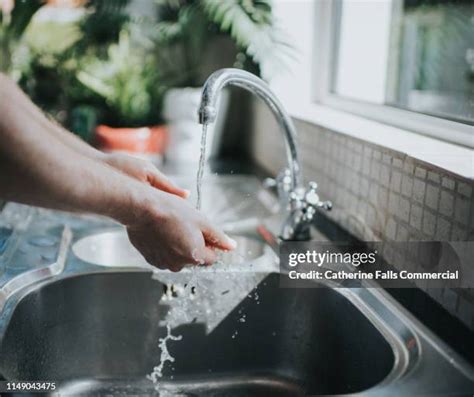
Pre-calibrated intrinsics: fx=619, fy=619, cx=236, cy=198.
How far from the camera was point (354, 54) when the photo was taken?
1.57m

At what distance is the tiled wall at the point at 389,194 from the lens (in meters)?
0.80

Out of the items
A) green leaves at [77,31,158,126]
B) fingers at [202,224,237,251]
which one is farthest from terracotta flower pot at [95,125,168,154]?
fingers at [202,224,237,251]

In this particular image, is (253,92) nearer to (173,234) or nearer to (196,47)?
(173,234)

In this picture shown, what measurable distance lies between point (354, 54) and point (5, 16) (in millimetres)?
1319

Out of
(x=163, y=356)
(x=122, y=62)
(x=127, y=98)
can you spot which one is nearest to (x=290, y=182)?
(x=163, y=356)

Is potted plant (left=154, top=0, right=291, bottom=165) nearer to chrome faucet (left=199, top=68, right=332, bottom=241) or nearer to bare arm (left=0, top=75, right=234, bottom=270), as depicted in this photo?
chrome faucet (left=199, top=68, right=332, bottom=241)

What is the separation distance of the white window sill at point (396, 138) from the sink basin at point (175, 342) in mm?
259

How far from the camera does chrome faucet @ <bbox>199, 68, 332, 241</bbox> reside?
106cm

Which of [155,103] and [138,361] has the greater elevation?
[155,103]

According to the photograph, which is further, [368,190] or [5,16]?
[5,16]

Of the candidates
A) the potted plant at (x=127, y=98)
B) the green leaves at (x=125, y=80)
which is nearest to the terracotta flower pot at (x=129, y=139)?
the potted plant at (x=127, y=98)

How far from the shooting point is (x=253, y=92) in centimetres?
109

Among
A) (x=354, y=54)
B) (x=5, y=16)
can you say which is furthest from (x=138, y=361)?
(x=5, y=16)

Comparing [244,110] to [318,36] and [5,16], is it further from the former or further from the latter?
[5,16]
